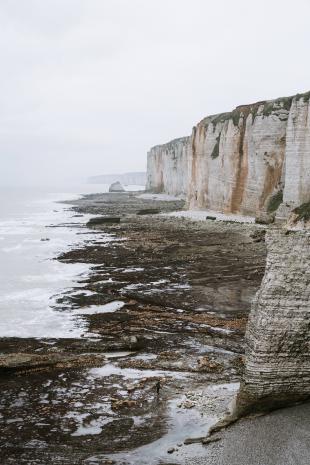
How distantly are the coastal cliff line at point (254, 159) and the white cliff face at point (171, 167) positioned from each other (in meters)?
27.3

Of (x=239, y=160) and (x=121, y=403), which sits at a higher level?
(x=239, y=160)

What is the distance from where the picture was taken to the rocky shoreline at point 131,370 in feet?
22.9

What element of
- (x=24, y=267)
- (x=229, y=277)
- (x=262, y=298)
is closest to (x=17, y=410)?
(x=262, y=298)

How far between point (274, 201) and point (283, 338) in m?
30.8

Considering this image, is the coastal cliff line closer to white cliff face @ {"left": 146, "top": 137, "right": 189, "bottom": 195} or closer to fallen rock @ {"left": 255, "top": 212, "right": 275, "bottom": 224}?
fallen rock @ {"left": 255, "top": 212, "right": 275, "bottom": 224}

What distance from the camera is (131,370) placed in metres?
9.73

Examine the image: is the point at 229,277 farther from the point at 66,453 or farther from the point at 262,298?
the point at 66,453

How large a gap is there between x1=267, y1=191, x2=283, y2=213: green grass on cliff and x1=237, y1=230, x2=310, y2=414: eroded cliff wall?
97.3 feet

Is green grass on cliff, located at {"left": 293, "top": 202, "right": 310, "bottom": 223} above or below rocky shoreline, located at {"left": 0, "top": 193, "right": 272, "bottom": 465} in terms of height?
above

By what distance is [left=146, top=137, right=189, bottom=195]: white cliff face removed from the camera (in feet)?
281

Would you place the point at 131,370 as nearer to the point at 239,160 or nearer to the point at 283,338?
the point at 283,338

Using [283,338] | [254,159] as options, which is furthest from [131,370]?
[254,159]

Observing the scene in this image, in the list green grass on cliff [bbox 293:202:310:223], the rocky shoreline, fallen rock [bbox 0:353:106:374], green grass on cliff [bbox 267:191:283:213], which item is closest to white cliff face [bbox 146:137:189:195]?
green grass on cliff [bbox 267:191:283:213]

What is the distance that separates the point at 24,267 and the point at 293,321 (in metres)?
17.9
